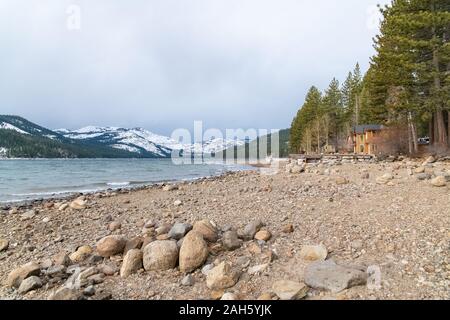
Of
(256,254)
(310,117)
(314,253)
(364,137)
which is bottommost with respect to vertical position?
(256,254)

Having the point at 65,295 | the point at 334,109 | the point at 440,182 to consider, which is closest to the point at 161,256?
the point at 65,295

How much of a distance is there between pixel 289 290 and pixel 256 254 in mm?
1435

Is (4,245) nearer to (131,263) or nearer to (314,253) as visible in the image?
(131,263)

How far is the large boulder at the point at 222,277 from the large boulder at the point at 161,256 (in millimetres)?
854

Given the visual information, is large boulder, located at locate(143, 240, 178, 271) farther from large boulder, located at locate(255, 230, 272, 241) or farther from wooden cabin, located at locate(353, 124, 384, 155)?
wooden cabin, located at locate(353, 124, 384, 155)

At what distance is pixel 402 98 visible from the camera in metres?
25.3

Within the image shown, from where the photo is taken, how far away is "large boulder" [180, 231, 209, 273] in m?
5.47

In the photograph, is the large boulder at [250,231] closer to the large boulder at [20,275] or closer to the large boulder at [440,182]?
the large boulder at [20,275]

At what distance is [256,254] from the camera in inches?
231

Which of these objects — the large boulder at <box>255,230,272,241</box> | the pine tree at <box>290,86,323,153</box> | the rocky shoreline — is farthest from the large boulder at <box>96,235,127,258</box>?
the pine tree at <box>290,86,323,153</box>

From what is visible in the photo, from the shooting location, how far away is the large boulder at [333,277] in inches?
176

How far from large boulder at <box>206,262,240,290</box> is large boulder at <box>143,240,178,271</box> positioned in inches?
33.6
